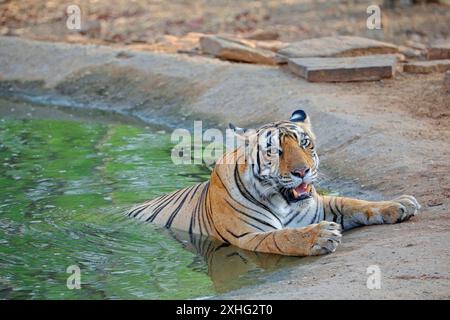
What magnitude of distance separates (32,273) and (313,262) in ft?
5.38

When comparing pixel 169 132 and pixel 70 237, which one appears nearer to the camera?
pixel 70 237

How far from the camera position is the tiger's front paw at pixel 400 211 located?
6.97 meters

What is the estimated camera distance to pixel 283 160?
22.2 ft

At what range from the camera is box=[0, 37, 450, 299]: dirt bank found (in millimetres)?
5996

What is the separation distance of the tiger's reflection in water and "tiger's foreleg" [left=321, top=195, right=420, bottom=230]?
65cm

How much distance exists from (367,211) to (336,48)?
5.38 metres

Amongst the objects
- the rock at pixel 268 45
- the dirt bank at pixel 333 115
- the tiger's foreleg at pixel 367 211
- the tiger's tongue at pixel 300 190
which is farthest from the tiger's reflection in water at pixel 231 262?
the rock at pixel 268 45

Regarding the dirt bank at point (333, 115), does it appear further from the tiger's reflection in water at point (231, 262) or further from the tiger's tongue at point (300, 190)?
the tiger's tongue at point (300, 190)

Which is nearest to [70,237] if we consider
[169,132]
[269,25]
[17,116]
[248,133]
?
[248,133]

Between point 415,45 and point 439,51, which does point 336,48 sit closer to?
point 439,51

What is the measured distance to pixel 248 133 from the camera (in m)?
7.13

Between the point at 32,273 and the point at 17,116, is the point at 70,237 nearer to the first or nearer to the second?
the point at 32,273

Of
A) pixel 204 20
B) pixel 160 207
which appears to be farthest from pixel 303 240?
pixel 204 20

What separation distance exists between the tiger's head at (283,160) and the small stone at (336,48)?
16.7ft
